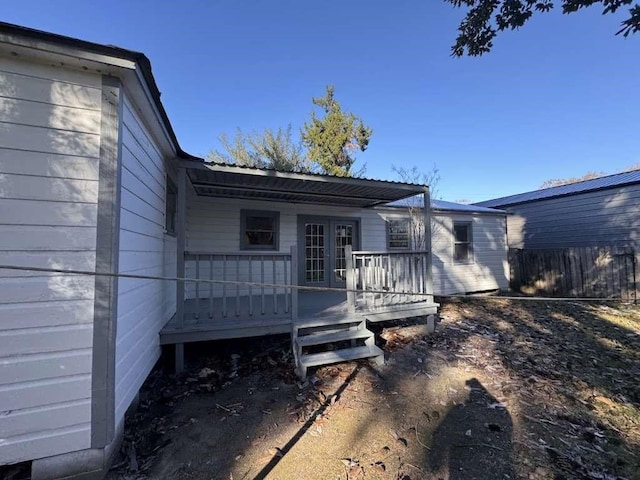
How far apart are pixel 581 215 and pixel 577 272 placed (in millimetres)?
2727

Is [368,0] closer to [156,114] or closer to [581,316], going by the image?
[156,114]

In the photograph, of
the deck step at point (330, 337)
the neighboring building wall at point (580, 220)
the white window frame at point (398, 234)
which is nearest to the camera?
the deck step at point (330, 337)

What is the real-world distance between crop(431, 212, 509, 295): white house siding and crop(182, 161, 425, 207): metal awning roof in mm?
3367

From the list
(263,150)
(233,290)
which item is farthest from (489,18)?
(263,150)

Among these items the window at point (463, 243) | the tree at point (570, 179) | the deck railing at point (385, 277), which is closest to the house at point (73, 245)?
the deck railing at point (385, 277)

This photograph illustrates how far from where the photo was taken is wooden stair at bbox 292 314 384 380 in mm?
3971

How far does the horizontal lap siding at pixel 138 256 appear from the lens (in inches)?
98.3

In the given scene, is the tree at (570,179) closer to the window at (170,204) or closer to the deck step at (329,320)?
the deck step at (329,320)

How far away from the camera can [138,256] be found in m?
2.93

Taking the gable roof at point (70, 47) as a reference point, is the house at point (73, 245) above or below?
below

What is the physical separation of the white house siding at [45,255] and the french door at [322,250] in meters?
5.23

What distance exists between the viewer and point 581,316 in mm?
7219

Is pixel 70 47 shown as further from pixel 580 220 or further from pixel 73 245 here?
pixel 580 220

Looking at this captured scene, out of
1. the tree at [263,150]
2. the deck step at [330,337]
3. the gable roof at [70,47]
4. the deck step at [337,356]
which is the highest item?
the tree at [263,150]
